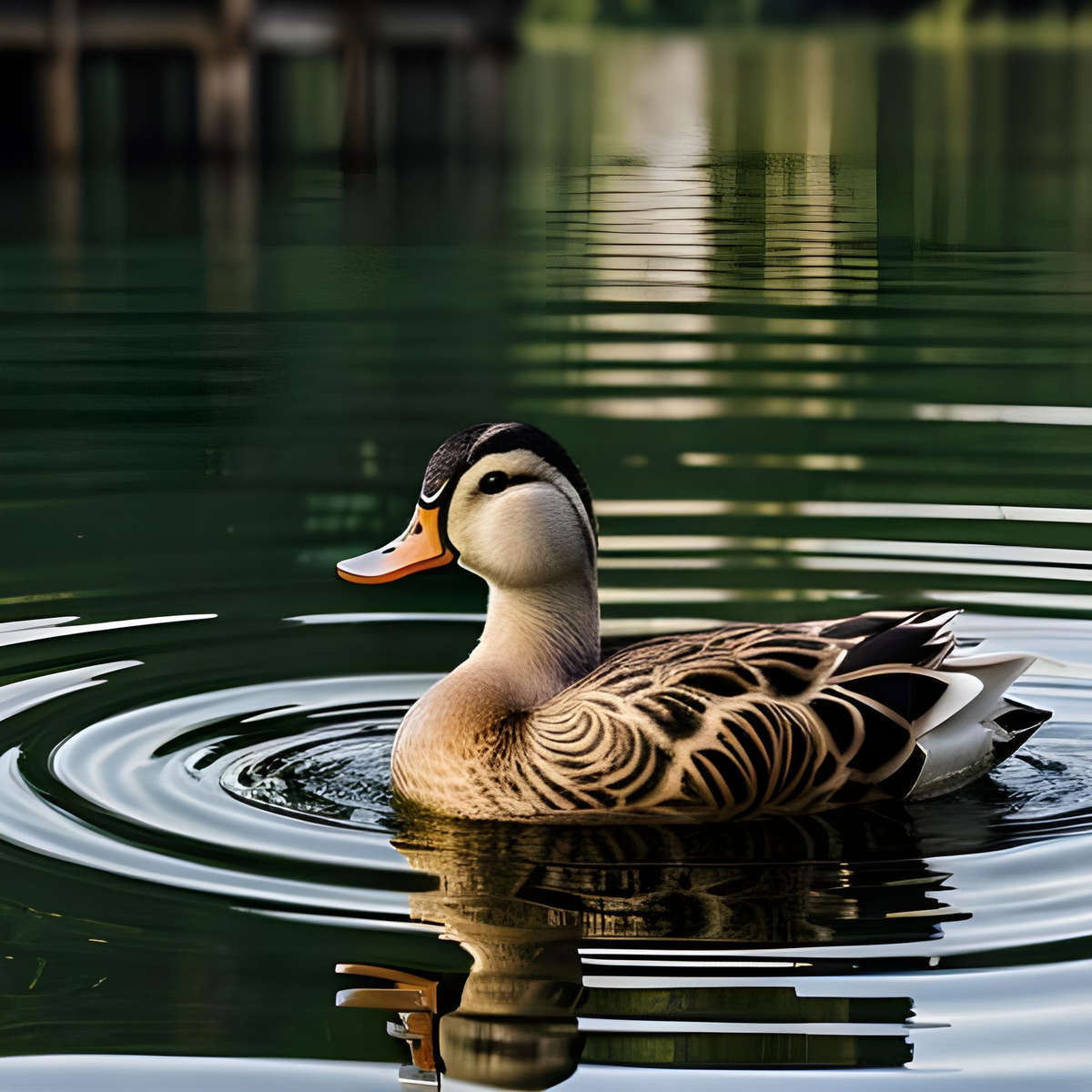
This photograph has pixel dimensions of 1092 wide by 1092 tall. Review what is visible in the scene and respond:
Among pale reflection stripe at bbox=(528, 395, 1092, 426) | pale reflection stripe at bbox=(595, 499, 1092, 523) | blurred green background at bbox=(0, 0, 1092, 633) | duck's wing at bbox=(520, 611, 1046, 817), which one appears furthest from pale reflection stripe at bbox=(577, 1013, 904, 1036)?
pale reflection stripe at bbox=(528, 395, 1092, 426)

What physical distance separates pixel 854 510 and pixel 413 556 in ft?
12.9

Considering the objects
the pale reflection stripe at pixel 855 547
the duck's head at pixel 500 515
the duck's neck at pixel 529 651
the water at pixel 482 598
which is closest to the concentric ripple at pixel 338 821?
the water at pixel 482 598

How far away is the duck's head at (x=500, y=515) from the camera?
680 centimetres

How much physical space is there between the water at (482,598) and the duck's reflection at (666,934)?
0.05 feet

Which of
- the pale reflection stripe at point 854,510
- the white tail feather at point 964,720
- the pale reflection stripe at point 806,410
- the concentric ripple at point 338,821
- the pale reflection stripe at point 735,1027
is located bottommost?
the pale reflection stripe at point 735,1027

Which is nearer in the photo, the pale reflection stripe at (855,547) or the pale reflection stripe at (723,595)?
the pale reflection stripe at (723,595)

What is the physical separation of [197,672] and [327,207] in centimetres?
1626

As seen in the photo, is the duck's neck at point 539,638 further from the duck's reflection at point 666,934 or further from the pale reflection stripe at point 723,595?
the pale reflection stripe at point 723,595

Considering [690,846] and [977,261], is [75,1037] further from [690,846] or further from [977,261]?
[977,261]

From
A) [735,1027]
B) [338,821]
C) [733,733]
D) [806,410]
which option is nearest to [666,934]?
[735,1027]

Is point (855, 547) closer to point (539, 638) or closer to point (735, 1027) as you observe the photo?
point (539, 638)

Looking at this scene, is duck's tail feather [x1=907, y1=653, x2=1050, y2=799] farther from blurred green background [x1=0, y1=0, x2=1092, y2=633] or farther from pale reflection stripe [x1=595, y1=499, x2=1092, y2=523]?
pale reflection stripe [x1=595, y1=499, x2=1092, y2=523]

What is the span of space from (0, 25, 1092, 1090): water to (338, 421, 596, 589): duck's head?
2.42 feet

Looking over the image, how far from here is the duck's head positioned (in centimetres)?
680
